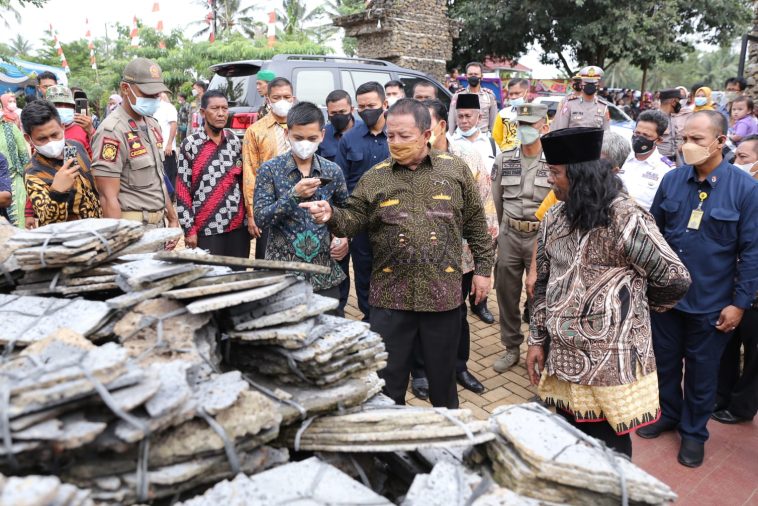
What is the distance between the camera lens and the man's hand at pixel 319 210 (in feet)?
8.69

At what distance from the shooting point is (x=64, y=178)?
10.7 feet

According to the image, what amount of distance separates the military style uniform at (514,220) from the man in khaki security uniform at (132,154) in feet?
8.89

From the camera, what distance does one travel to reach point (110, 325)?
5.90ft

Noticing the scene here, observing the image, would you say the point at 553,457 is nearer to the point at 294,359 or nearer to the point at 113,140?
the point at 294,359

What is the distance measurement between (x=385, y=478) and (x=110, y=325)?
1.08 m

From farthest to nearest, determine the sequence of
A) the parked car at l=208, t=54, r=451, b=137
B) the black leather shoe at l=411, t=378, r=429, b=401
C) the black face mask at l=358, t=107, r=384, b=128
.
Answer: the parked car at l=208, t=54, r=451, b=137 → the black face mask at l=358, t=107, r=384, b=128 → the black leather shoe at l=411, t=378, r=429, b=401

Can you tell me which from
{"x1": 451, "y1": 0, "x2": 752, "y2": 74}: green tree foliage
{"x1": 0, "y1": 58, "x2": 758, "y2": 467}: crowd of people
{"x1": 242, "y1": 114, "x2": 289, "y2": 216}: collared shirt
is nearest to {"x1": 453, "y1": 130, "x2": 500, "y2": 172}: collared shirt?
{"x1": 0, "y1": 58, "x2": 758, "y2": 467}: crowd of people

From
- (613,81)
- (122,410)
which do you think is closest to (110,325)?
(122,410)

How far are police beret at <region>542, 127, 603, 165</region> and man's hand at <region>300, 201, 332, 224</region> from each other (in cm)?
110

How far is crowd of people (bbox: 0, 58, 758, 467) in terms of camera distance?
8.12ft

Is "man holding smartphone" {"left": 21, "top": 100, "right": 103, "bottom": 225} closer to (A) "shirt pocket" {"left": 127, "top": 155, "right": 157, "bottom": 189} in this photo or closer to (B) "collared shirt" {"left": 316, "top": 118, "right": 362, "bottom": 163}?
(A) "shirt pocket" {"left": 127, "top": 155, "right": 157, "bottom": 189}

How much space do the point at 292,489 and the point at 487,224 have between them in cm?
261

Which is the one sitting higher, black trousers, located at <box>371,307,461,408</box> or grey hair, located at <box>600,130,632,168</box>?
grey hair, located at <box>600,130,632,168</box>

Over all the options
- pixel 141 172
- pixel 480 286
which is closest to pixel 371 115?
pixel 141 172
